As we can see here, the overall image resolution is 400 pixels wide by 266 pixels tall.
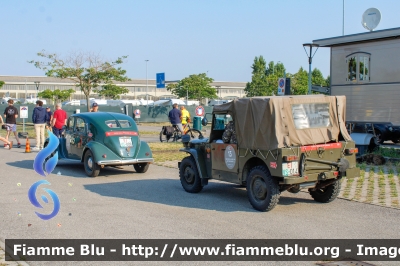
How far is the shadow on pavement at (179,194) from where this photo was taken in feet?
31.9

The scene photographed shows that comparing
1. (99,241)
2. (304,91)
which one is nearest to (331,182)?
(99,241)

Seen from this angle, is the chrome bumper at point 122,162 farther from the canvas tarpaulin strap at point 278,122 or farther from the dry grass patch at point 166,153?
the canvas tarpaulin strap at point 278,122

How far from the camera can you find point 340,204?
973cm

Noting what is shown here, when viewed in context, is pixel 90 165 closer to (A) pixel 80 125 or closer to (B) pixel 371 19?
(A) pixel 80 125

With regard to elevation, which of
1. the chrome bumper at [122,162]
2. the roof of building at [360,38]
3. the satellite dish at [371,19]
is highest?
the satellite dish at [371,19]

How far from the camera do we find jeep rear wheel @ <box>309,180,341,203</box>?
31.7 ft

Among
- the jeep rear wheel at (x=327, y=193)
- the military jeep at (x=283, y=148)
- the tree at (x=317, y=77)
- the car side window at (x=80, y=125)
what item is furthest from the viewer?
the tree at (x=317, y=77)

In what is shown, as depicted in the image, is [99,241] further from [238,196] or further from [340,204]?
[340,204]

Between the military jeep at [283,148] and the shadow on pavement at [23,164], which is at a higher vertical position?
the military jeep at [283,148]

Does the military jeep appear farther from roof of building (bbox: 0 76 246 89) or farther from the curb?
roof of building (bbox: 0 76 246 89)

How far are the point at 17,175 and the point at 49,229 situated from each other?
624cm

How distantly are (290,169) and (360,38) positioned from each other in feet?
36.0

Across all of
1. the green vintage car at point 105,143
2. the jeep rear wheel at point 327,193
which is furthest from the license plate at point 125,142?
the jeep rear wheel at point 327,193

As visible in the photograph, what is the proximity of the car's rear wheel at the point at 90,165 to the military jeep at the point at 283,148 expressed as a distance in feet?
13.8
